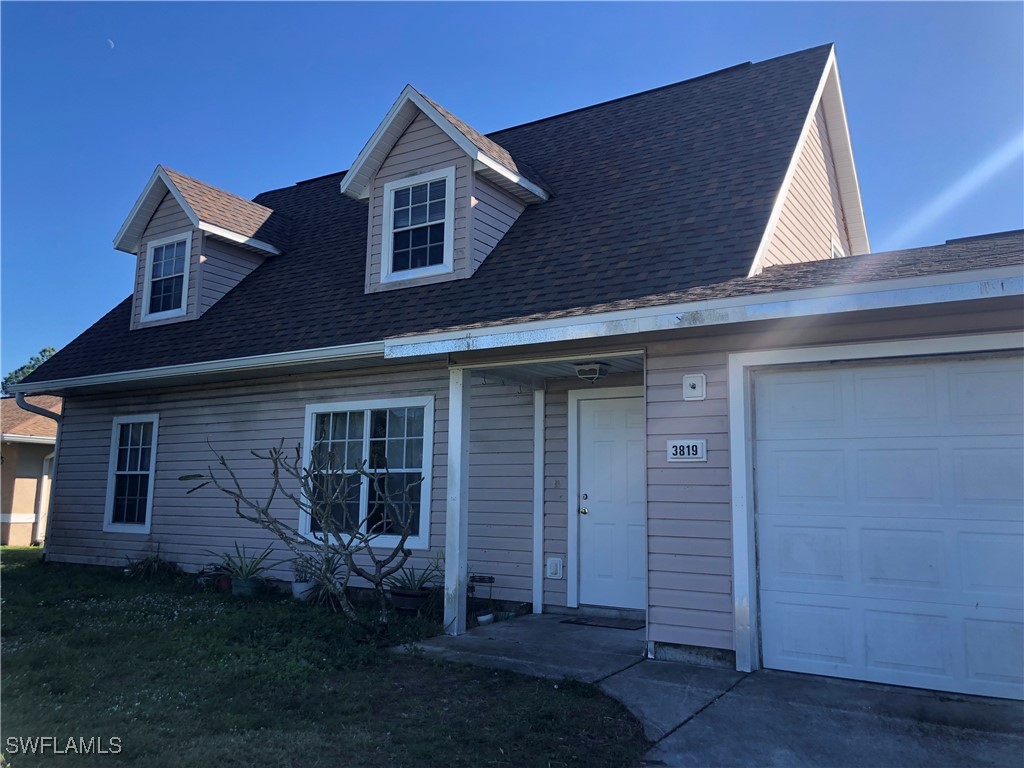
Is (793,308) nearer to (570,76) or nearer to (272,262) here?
(570,76)

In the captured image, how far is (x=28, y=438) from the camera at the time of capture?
17.1 meters

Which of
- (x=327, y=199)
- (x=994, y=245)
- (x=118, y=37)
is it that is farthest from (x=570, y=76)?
(x=994, y=245)

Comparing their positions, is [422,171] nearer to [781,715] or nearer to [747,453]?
[747,453]

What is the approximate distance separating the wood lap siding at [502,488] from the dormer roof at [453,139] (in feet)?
8.50

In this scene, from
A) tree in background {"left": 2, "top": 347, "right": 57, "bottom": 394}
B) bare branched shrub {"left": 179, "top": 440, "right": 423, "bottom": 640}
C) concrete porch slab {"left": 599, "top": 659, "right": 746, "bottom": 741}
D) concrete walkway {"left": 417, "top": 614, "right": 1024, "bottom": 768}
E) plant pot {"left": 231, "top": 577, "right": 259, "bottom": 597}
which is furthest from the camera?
tree in background {"left": 2, "top": 347, "right": 57, "bottom": 394}

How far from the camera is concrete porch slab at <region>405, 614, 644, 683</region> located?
5629 millimetres

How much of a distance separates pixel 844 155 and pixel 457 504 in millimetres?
7635

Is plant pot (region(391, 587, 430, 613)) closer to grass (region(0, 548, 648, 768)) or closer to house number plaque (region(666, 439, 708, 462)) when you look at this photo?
grass (region(0, 548, 648, 768))

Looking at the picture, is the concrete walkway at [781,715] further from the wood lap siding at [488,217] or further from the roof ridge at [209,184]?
the roof ridge at [209,184]

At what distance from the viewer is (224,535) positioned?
10508 millimetres

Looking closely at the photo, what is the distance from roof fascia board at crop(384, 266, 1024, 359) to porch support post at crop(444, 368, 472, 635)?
0.59 meters

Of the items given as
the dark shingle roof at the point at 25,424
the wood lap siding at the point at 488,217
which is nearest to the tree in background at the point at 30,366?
the dark shingle roof at the point at 25,424

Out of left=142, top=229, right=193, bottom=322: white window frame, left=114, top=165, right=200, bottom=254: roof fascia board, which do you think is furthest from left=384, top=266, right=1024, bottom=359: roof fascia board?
left=114, top=165, right=200, bottom=254: roof fascia board

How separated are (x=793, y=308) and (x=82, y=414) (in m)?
11.9
